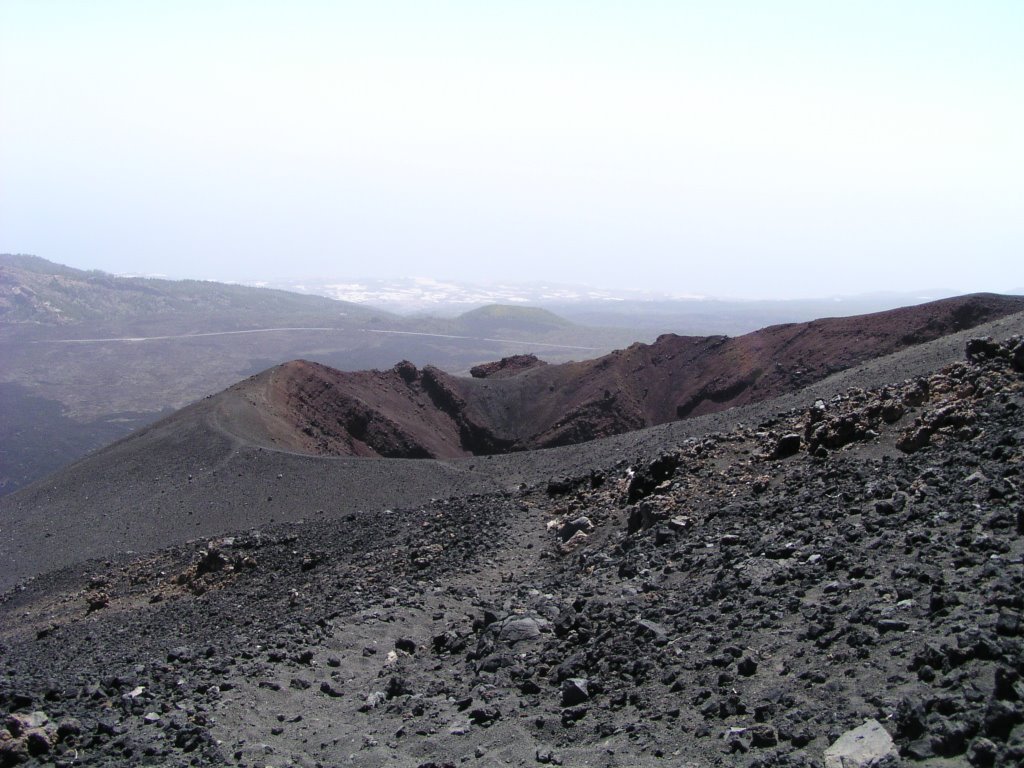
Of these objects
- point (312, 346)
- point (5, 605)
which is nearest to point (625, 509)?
point (5, 605)

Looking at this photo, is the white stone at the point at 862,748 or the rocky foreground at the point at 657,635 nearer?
the white stone at the point at 862,748

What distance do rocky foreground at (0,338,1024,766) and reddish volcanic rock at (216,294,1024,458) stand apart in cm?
1794

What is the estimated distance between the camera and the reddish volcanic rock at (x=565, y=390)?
30.6 metres

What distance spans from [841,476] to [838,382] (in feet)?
40.8

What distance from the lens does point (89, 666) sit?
9.80 m

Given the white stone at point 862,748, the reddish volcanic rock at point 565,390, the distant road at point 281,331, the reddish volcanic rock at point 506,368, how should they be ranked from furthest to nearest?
the distant road at point 281,331
the reddish volcanic rock at point 506,368
the reddish volcanic rock at point 565,390
the white stone at point 862,748

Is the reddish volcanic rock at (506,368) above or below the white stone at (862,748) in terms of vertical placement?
below

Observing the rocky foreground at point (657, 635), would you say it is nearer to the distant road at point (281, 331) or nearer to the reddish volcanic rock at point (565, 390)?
the reddish volcanic rock at point (565, 390)

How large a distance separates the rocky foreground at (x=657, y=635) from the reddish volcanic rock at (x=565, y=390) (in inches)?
706

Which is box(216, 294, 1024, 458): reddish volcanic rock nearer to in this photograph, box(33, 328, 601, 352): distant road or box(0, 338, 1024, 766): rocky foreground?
box(0, 338, 1024, 766): rocky foreground

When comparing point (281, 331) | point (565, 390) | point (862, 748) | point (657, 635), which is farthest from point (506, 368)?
point (281, 331)

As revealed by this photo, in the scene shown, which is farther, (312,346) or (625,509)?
(312,346)

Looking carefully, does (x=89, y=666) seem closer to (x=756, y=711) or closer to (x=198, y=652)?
(x=198, y=652)

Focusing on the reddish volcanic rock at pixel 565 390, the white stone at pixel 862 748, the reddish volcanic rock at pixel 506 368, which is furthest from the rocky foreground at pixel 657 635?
the reddish volcanic rock at pixel 506 368
